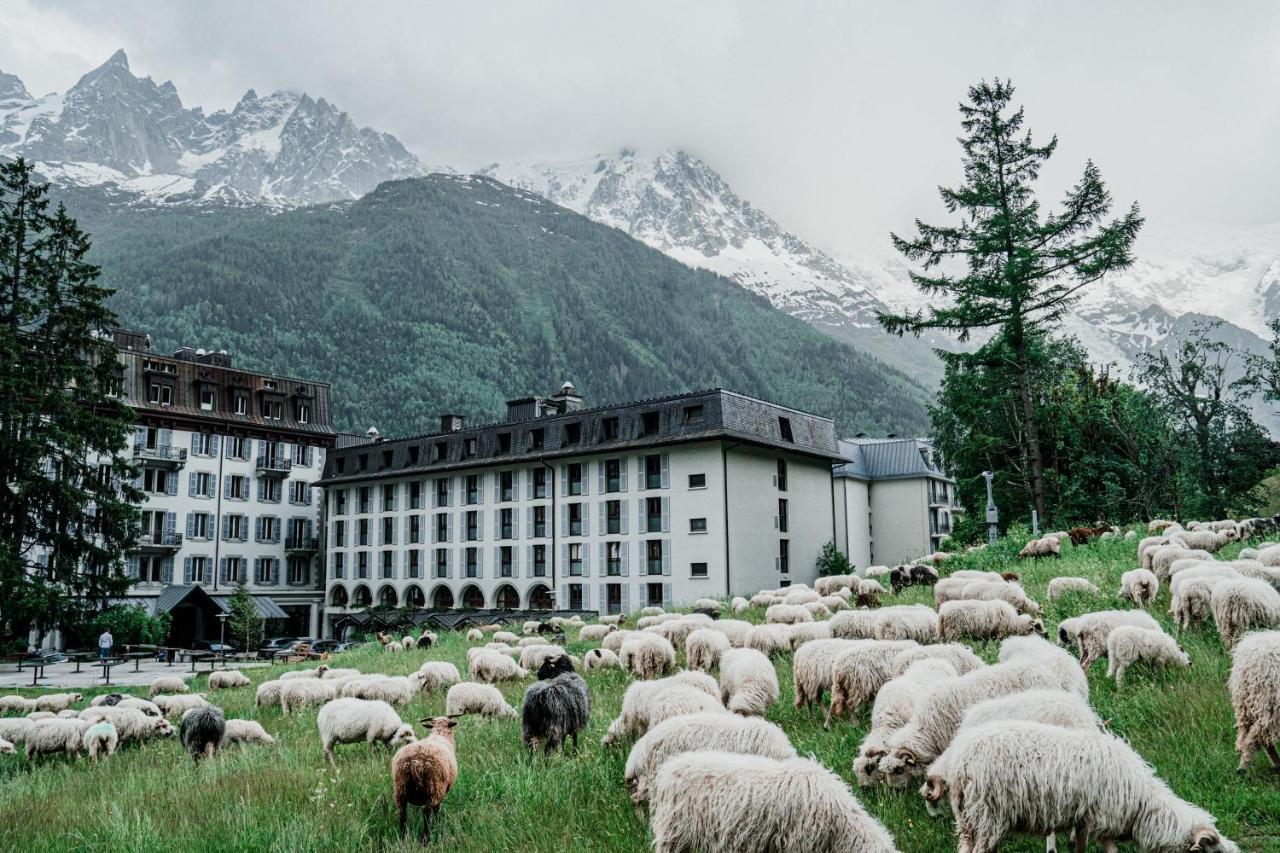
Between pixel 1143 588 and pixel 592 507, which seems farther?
pixel 592 507

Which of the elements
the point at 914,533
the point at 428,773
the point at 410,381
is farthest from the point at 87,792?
the point at 410,381

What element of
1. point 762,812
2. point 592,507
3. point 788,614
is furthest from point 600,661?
point 592,507

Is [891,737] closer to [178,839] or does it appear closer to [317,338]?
[178,839]

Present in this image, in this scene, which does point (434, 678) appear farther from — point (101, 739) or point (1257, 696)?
point (1257, 696)

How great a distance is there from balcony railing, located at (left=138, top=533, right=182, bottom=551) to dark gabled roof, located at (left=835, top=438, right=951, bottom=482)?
169ft

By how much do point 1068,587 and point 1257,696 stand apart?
35.3 ft

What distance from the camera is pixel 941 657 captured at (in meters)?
9.65

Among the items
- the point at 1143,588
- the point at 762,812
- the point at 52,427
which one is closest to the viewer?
the point at 762,812

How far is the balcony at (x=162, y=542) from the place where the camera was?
59.7m

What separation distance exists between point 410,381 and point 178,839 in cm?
14543

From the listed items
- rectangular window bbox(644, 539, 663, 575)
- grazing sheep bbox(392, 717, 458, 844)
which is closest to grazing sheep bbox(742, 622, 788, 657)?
grazing sheep bbox(392, 717, 458, 844)

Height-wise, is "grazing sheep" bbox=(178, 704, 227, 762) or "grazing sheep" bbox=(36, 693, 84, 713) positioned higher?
"grazing sheep" bbox=(178, 704, 227, 762)

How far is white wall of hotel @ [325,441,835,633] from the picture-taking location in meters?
50.8

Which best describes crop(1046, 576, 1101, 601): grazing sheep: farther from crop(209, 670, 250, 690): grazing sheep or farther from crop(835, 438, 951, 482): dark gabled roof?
crop(835, 438, 951, 482): dark gabled roof
